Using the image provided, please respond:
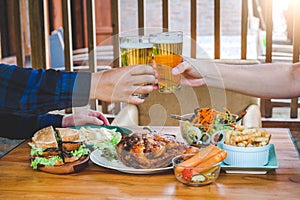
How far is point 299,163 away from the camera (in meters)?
1.76

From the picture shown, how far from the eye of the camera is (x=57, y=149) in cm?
172

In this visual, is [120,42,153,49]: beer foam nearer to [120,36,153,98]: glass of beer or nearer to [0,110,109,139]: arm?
[120,36,153,98]: glass of beer

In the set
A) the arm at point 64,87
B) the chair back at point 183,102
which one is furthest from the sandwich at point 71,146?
the chair back at point 183,102

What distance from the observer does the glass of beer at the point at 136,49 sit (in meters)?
1.60

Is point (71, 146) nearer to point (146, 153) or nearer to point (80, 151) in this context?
point (80, 151)

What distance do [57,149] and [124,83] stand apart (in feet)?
1.05

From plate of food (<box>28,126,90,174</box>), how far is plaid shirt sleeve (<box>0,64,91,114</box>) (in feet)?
0.34

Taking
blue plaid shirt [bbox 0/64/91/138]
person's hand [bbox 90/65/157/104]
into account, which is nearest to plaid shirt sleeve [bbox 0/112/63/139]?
blue plaid shirt [bbox 0/64/91/138]

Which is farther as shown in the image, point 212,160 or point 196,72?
point 196,72

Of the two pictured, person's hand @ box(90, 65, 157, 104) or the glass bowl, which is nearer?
the glass bowl

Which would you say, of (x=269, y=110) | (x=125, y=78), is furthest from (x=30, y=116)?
(x=269, y=110)

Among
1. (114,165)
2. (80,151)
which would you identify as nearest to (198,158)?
(114,165)

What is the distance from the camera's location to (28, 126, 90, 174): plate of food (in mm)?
1675

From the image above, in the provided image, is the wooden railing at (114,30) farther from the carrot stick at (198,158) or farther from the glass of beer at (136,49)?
the carrot stick at (198,158)
